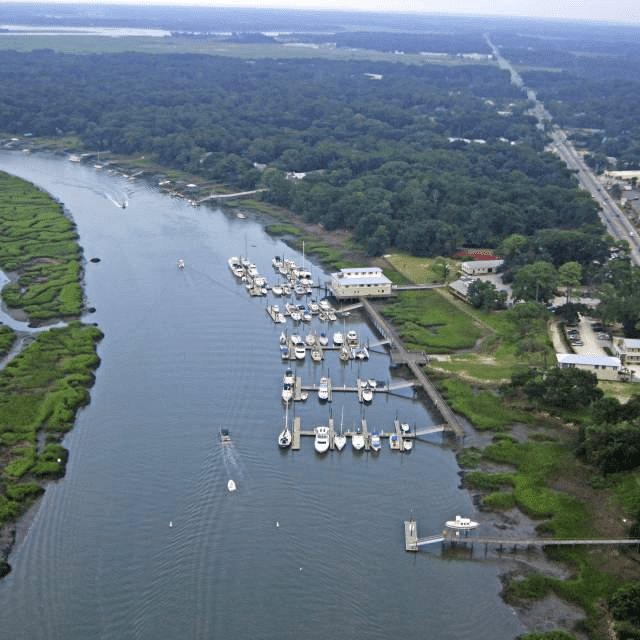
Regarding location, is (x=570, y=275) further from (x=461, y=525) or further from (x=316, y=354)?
(x=461, y=525)

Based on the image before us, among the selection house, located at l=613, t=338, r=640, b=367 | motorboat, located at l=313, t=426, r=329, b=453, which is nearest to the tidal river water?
motorboat, located at l=313, t=426, r=329, b=453

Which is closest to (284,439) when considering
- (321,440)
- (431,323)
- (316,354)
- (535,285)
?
(321,440)

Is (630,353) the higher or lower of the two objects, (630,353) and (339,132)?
the higher

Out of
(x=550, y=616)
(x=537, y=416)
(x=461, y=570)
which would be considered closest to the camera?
(x=550, y=616)

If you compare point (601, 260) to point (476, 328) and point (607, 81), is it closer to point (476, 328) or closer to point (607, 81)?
point (476, 328)

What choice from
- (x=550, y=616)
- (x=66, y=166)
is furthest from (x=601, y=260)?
(x=66, y=166)

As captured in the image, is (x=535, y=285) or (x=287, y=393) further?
(x=535, y=285)

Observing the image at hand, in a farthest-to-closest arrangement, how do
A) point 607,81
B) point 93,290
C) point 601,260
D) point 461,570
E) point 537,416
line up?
point 607,81 → point 601,260 → point 93,290 → point 537,416 → point 461,570
